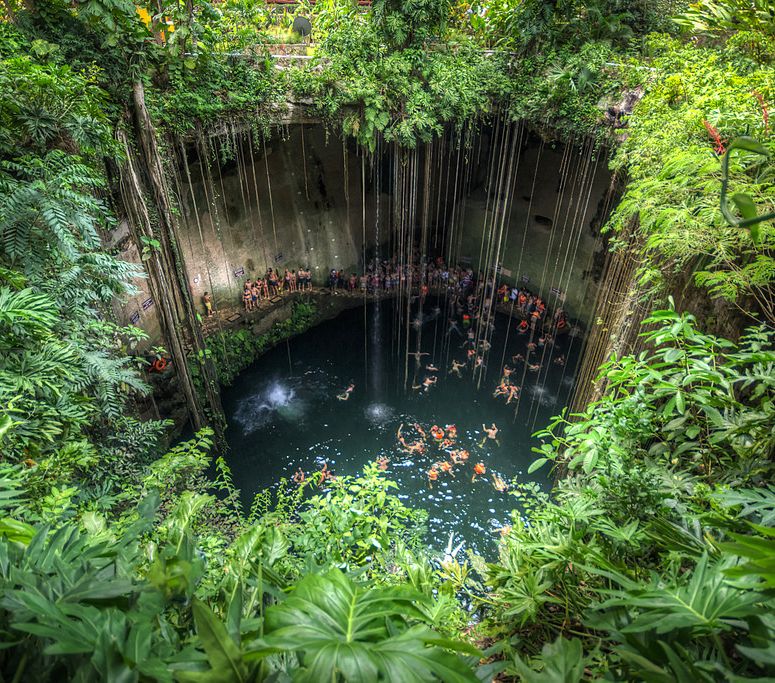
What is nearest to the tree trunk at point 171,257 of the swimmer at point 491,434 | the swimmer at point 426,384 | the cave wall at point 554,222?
the swimmer at point 426,384

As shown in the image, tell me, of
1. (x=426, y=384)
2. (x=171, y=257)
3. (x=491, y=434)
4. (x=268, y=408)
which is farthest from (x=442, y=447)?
(x=171, y=257)

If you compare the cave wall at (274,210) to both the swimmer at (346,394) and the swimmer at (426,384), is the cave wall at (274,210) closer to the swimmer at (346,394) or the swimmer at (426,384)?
the swimmer at (346,394)

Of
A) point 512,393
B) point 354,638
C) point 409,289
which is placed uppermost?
point 354,638

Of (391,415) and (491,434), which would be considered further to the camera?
(391,415)

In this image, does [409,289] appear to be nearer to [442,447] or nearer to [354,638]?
[442,447]

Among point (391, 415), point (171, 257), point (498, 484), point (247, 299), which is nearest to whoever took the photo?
point (171, 257)

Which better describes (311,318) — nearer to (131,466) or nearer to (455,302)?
(455,302)

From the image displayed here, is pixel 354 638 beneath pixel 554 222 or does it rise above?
above

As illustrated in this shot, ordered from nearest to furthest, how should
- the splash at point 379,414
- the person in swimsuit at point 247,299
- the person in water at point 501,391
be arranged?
the splash at point 379,414 → the person in water at point 501,391 → the person in swimsuit at point 247,299
